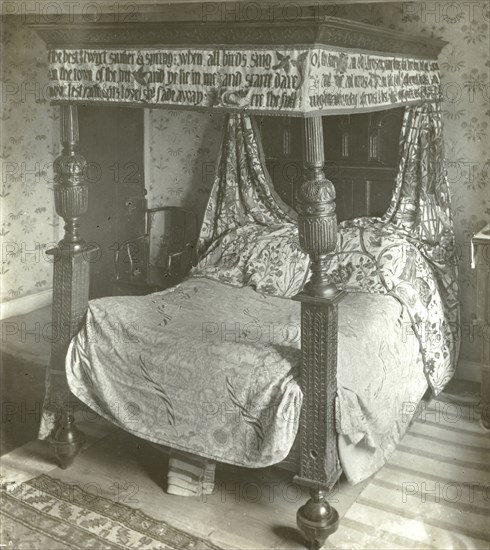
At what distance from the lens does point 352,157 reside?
5.00 m

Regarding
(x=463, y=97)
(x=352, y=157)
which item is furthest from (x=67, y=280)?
(x=463, y=97)

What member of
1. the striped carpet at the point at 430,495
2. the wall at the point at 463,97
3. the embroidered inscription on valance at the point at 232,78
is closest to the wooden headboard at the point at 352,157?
the wall at the point at 463,97

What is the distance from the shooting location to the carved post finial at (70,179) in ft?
12.4

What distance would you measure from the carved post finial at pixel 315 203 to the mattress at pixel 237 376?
529 millimetres

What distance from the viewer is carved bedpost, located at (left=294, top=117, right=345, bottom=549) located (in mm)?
3115

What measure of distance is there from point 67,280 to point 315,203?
1.54 m

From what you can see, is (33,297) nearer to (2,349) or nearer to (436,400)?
(2,349)

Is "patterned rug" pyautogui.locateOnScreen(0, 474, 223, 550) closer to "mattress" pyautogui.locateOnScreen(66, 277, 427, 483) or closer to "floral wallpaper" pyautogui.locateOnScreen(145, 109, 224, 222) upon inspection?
"mattress" pyautogui.locateOnScreen(66, 277, 427, 483)

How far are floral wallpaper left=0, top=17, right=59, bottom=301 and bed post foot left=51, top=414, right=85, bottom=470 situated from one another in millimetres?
2778

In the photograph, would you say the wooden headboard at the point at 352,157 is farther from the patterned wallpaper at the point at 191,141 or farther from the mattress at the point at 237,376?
the mattress at the point at 237,376

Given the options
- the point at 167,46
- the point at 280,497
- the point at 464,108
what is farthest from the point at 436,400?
the point at 167,46

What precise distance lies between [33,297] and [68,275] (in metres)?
2.96

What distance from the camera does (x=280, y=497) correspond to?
3.69m

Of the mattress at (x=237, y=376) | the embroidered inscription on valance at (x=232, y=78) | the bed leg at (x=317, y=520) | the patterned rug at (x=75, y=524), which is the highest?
the embroidered inscription on valance at (x=232, y=78)
